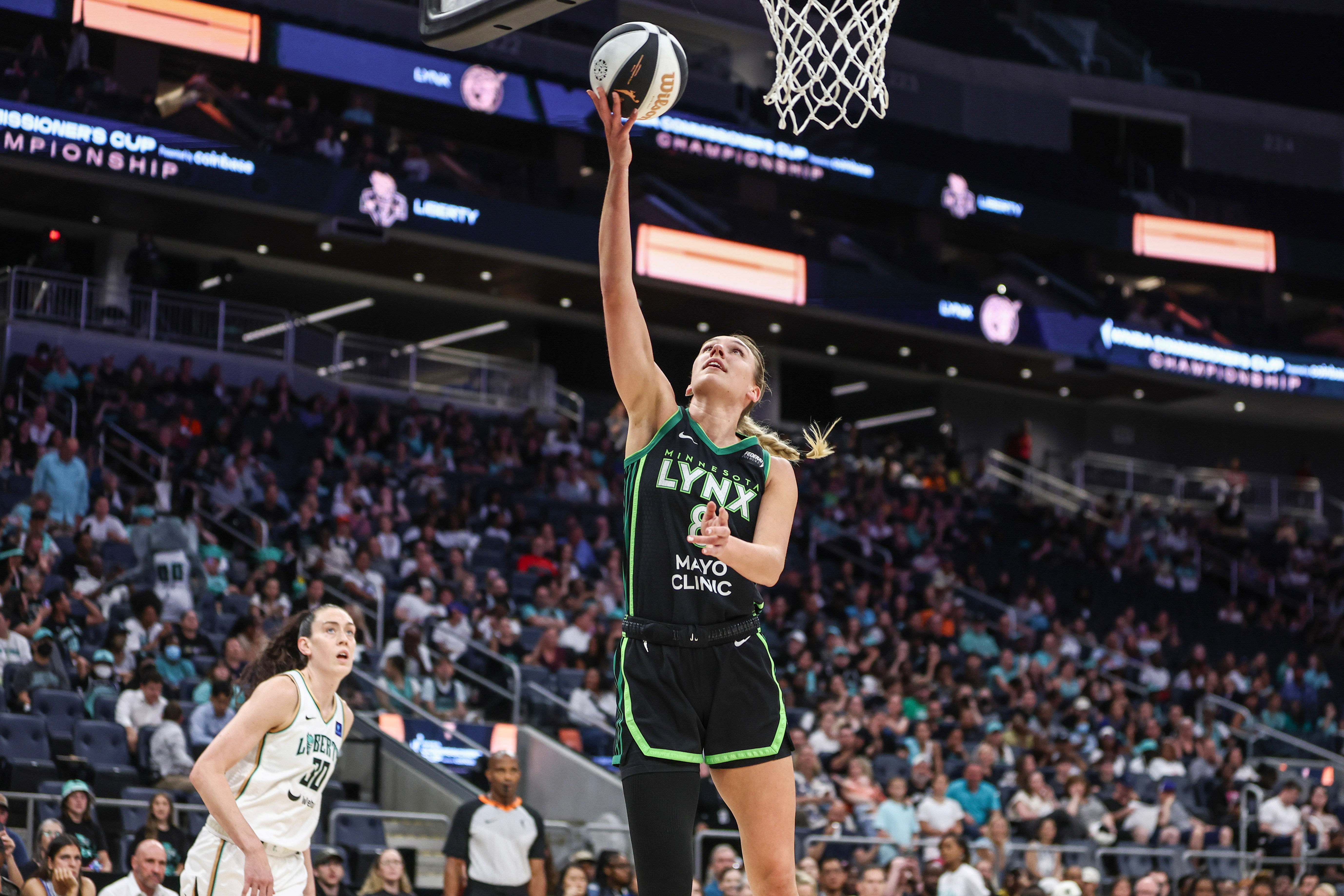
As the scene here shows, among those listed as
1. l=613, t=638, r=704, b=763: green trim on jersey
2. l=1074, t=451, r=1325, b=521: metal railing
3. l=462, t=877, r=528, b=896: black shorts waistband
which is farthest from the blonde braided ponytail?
l=1074, t=451, r=1325, b=521: metal railing

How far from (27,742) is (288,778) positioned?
6.64 m

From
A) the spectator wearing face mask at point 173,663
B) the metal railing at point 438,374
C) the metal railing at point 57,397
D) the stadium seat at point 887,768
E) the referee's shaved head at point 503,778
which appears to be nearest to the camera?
the referee's shaved head at point 503,778

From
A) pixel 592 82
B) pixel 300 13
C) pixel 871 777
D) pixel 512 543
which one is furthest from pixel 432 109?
pixel 592 82

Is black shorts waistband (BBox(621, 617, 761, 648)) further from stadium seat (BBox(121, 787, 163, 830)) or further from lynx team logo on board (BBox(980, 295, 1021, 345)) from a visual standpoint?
lynx team logo on board (BBox(980, 295, 1021, 345))

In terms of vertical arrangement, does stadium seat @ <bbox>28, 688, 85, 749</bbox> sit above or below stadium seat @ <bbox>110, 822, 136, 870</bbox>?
above

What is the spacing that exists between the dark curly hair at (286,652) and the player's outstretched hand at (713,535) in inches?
93.6

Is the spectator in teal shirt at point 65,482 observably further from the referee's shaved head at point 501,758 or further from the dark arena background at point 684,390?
the referee's shaved head at point 501,758

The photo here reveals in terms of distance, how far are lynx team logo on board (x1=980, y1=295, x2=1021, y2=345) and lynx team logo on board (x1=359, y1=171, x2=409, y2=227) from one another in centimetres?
1087

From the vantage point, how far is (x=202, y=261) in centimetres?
2686

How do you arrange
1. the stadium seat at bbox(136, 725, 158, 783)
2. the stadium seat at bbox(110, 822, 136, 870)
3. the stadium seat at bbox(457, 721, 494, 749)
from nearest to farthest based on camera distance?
the stadium seat at bbox(110, 822, 136, 870) → the stadium seat at bbox(136, 725, 158, 783) → the stadium seat at bbox(457, 721, 494, 749)

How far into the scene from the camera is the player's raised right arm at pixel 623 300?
14.6 feet

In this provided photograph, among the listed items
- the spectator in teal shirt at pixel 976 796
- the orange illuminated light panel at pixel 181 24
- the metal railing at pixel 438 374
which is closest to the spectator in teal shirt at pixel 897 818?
the spectator in teal shirt at pixel 976 796

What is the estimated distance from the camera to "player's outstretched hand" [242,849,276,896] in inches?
207

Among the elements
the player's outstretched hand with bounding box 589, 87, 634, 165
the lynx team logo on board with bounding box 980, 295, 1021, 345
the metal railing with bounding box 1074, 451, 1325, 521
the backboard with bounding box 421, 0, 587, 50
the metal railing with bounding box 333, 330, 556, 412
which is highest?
the lynx team logo on board with bounding box 980, 295, 1021, 345
